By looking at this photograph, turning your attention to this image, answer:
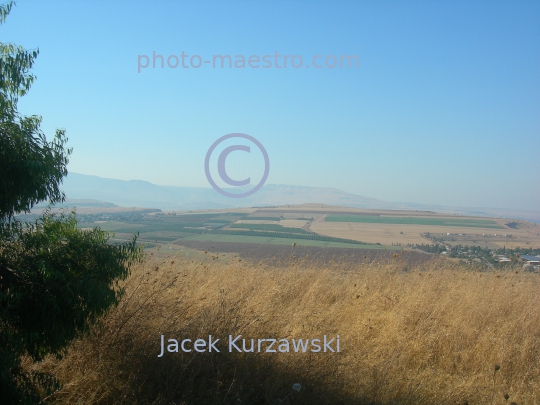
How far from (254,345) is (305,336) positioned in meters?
0.67

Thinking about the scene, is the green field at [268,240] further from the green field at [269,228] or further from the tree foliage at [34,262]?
the tree foliage at [34,262]

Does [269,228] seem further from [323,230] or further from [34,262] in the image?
[34,262]

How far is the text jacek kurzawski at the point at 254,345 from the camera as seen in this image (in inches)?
161

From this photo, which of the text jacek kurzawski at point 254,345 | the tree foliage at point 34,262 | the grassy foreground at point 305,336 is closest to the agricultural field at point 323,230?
the grassy foreground at point 305,336

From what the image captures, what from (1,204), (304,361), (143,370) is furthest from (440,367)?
(1,204)

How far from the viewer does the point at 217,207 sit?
67.5 feet

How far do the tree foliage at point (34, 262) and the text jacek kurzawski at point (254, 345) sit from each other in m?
1.00

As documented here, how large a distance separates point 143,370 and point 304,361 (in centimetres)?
162

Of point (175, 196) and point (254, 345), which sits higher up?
point (175, 196)

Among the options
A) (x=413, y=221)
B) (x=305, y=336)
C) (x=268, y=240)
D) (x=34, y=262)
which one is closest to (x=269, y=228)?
(x=268, y=240)

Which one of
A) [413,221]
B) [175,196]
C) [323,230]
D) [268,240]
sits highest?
[175,196]

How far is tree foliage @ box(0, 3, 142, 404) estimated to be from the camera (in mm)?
2916

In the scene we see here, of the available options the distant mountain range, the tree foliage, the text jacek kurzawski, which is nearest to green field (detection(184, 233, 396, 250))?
the distant mountain range

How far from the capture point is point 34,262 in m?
3.14
